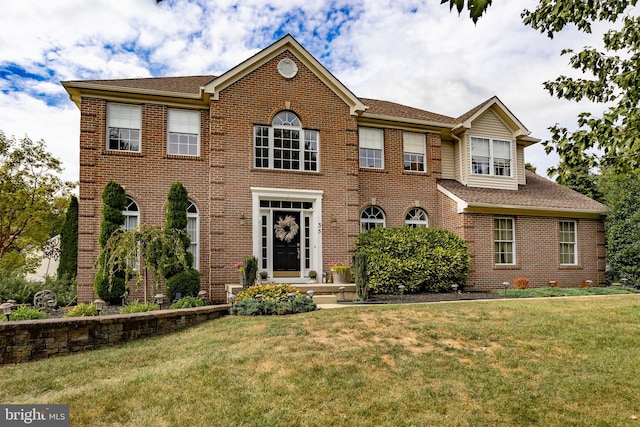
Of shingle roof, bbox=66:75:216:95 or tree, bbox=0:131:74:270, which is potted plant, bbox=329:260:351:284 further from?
tree, bbox=0:131:74:270

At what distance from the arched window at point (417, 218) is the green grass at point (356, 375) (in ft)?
25.9

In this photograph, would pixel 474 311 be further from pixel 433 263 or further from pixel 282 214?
pixel 282 214

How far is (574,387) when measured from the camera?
601 centimetres

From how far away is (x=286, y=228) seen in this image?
14570 mm

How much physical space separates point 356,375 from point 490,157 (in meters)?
14.0

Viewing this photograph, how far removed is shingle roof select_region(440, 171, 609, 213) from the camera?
16.2 m

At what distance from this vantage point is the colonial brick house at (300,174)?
13625 mm

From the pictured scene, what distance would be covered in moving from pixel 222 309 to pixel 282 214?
16.5 ft

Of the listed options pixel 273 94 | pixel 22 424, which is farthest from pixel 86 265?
pixel 22 424

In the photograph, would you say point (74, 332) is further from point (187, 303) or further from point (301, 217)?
point (301, 217)

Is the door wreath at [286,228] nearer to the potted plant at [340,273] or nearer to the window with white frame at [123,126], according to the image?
the potted plant at [340,273]

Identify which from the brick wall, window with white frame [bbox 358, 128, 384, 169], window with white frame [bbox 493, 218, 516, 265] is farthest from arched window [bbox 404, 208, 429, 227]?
window with white frame [bbox 493, 218, 516, 265]


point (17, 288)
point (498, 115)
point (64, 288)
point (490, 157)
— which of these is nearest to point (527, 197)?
point (490, 157)

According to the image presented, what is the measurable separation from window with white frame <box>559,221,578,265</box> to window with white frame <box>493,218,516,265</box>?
7.50 feet
